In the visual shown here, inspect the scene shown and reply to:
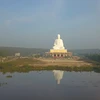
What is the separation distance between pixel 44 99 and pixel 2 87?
4.45 meters

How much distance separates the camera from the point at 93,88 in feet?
57.4

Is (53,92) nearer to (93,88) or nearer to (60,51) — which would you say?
(93,88)

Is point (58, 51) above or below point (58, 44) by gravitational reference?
below

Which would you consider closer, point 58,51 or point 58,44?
point 58,51

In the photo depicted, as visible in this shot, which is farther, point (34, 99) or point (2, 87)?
point (2, 87)

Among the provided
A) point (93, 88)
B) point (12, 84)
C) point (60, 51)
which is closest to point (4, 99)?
point (12, 84)

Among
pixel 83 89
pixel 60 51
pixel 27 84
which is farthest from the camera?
pixel 60 51

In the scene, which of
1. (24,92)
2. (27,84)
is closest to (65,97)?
(24,92)

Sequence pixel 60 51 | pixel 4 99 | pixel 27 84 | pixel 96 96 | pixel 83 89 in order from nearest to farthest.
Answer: pixel 4 99 < pixel 96 96 < pixel 83 89 < pixel 27 84 < pixel 60 51

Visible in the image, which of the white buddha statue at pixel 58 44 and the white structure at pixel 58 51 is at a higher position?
the white buddha statue at pixel 58 44

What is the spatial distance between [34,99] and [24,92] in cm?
181

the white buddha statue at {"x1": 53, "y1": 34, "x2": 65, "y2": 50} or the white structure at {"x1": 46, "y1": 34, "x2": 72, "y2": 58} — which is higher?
the white buddha statue at {"x1": 53, "y1": 34, "x2": 65, "y2": 50}

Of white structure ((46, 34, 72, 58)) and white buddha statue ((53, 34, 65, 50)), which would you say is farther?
white buddha statue ((53, 34, 65, 50))

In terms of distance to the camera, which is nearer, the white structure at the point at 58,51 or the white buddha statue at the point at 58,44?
the white structure at the point at 58,51
